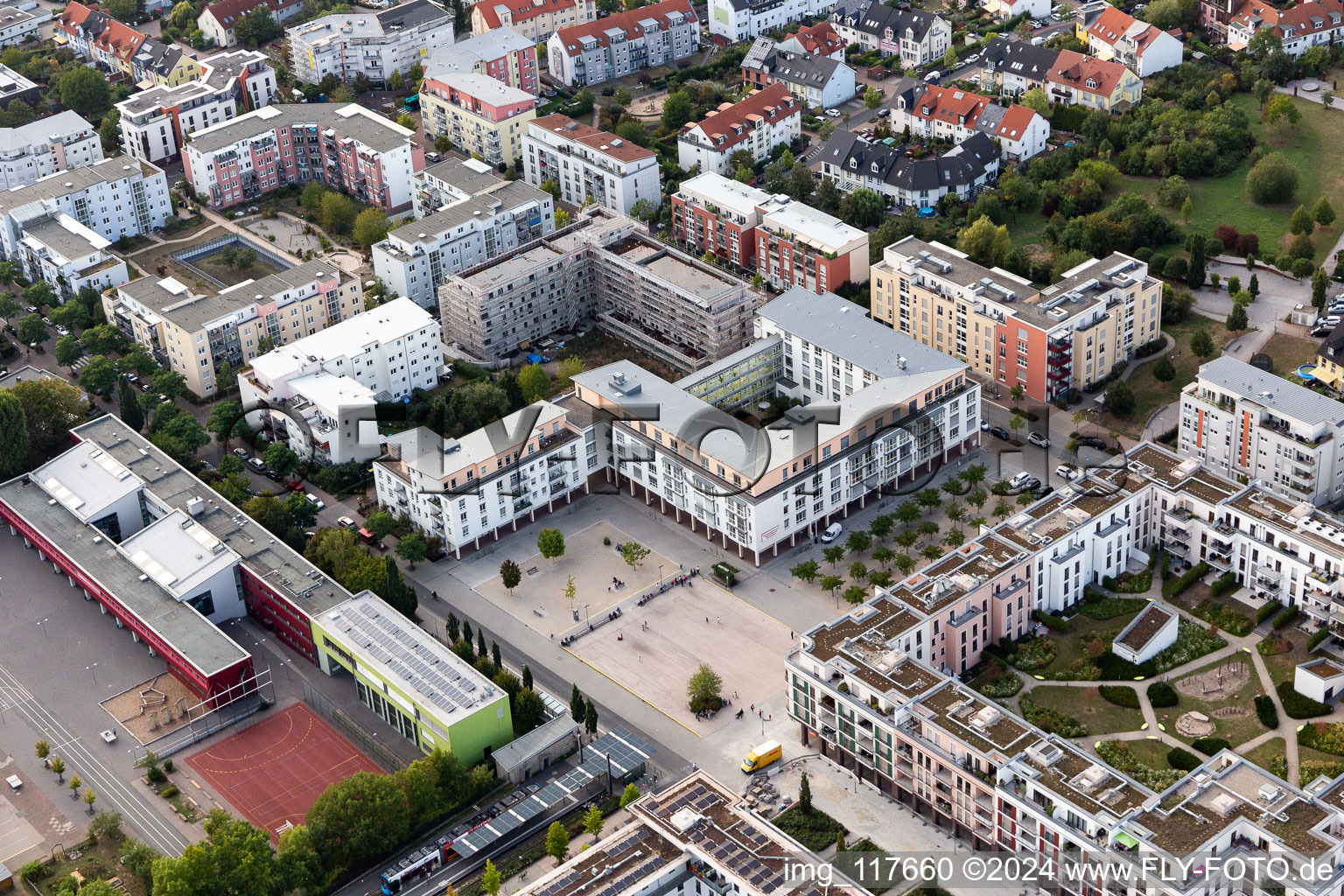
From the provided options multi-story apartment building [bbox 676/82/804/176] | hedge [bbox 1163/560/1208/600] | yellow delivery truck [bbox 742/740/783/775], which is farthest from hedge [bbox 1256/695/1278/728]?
multi-story apartment building [bbox 676/82/804/176]

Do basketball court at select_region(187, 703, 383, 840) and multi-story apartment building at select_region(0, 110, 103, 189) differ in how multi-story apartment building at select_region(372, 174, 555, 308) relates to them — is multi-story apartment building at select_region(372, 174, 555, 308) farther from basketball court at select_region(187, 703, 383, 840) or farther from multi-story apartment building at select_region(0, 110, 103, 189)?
basketball court at select_region(187, 703, 383, 840)

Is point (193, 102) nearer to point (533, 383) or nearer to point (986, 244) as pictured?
point (533, 383)

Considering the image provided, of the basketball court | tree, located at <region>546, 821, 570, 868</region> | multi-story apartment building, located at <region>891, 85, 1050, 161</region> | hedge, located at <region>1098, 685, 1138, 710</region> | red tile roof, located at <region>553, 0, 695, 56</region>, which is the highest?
red tile roof, located at <region>553, 0, 695, 56</region>

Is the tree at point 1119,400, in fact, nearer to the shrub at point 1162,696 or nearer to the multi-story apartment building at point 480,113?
the shrub at point 1162,696

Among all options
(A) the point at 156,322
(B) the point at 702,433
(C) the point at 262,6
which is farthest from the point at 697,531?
A: (C) the point at 262,6

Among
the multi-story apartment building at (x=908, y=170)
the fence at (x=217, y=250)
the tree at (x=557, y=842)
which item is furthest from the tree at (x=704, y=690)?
the fence at (x=217, y=250)

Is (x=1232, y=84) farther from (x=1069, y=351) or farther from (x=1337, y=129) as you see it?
(x=1069, y=351)

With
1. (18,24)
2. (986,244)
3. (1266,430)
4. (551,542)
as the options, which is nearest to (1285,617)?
(1266,430)
